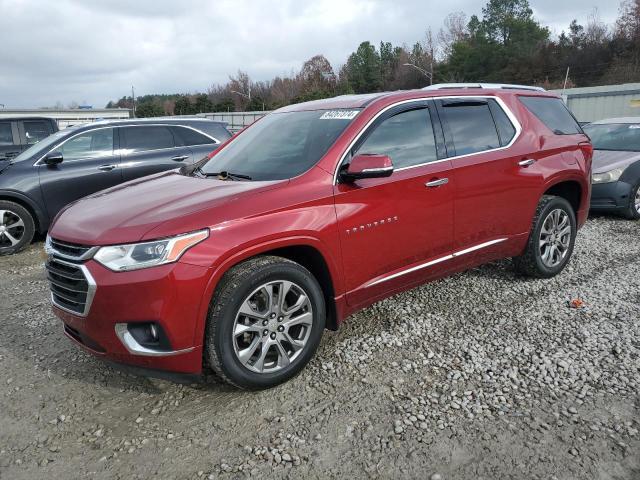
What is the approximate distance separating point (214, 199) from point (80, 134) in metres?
5.30

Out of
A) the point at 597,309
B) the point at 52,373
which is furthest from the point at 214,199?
the point at 597,309

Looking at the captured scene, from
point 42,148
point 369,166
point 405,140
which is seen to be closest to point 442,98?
point 405,140

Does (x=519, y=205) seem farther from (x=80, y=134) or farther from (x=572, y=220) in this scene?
(x=80, y=134)

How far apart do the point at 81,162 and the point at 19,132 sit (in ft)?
13.7

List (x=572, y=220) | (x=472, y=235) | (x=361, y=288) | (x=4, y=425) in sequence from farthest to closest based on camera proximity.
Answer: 1. (x=572, y=220)
2. (x=472, y=235)
3. (x=361, y=288)
4. (x=4, y=425)

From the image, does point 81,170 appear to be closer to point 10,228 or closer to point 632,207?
point 10,228

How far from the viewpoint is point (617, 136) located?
880cm

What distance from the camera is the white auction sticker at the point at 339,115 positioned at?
3561mm

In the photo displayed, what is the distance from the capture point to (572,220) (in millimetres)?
4945

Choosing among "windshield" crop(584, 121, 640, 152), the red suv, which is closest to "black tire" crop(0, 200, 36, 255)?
the red suv

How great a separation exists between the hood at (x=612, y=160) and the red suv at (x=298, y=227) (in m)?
3.69

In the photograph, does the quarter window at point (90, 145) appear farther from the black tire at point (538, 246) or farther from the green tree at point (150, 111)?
the green tree at point (150, 111)

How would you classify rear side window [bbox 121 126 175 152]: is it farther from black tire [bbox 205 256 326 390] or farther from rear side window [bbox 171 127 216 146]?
black tire [bbox 205 256 326 390]

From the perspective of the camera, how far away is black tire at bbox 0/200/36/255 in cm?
670
